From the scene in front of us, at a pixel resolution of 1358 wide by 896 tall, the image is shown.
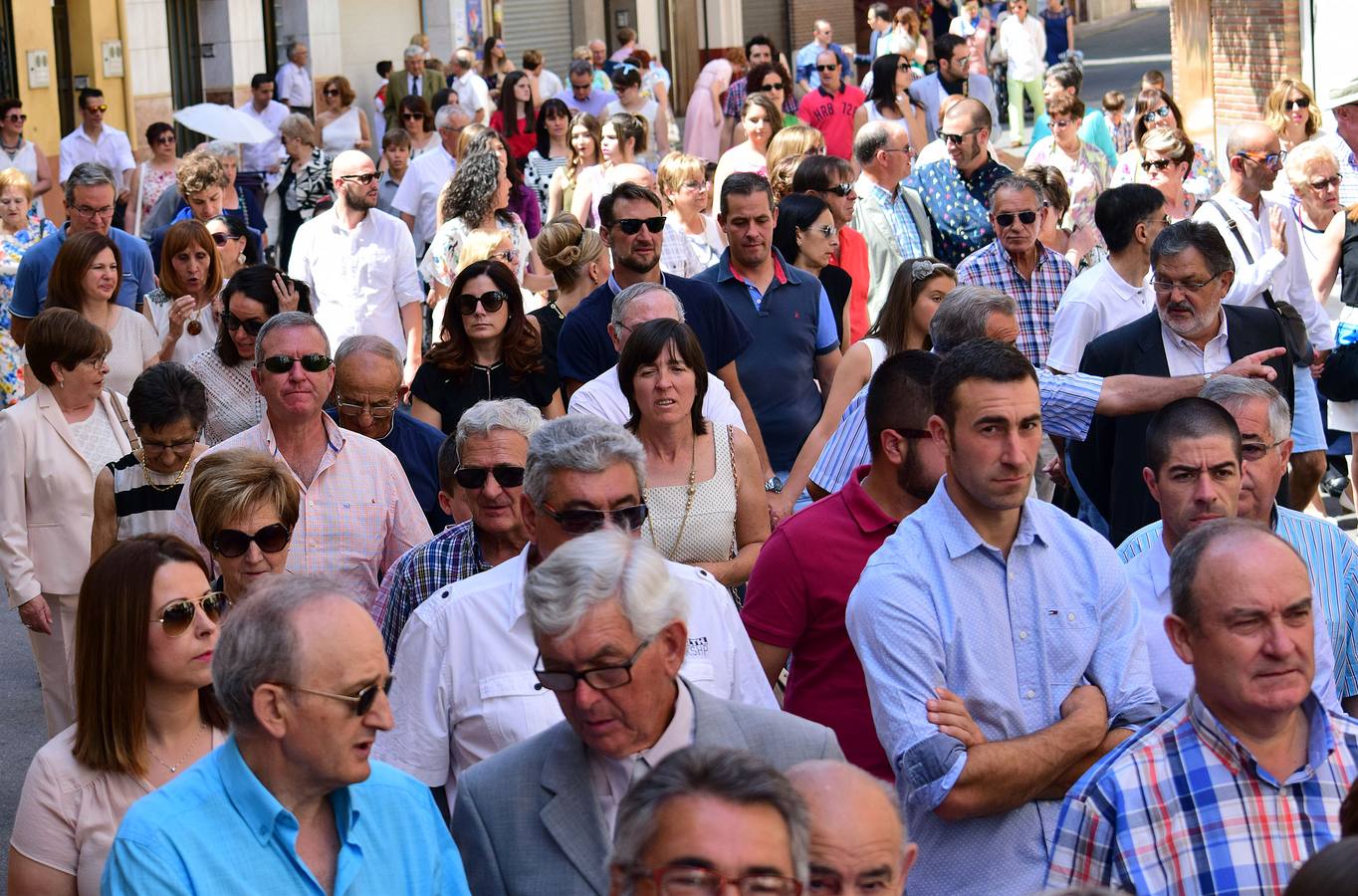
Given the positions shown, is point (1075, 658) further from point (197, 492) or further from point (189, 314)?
point (189, 314)

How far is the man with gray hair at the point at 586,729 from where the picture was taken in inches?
146

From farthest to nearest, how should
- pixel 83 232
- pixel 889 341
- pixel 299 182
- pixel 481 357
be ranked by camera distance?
1. pixel 299 182
2. pixel 83 232
3. pixel 481 357
4. pixel 889 341

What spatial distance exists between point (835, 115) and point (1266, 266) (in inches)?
361

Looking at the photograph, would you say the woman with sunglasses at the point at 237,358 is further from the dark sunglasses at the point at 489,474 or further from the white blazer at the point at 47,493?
the dark sunglasses at the point at 489,474

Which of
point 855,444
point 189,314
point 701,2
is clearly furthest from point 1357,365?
point 701,2

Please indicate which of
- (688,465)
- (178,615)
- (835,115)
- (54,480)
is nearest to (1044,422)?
(688,465)

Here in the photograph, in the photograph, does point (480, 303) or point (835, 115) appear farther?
point (835, 115)

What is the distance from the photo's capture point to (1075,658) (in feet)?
14.0

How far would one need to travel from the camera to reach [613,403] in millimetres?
6742

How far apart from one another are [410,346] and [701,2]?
2934 cm

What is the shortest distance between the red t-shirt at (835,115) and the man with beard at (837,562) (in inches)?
499

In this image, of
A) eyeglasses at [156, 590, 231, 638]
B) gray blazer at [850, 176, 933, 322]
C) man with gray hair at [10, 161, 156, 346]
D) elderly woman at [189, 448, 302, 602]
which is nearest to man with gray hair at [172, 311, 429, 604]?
elderly woman at [189, 448, 302, 602]

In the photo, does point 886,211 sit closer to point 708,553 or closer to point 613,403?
point 613,403

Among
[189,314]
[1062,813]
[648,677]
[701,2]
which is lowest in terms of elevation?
[1062,813]
